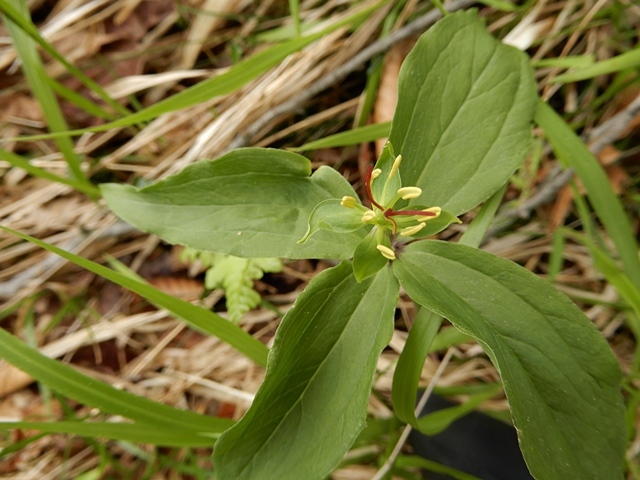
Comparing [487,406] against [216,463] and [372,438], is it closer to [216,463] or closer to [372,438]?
[372,438]

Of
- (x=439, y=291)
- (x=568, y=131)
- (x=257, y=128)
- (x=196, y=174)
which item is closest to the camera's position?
(x=439, y=291)

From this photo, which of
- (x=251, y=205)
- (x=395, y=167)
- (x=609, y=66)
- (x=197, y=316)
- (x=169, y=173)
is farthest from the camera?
(x=169, y=173)

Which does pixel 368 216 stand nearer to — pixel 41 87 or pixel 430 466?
pixel 430 466

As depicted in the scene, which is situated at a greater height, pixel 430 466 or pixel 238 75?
pixel 238 75

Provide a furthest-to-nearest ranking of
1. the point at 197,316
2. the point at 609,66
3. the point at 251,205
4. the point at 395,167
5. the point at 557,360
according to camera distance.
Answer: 1. the point at 609,66
2. the point at 197,316
3. the point at 251,205
4. the point at 557,360
5. the point at 395,167

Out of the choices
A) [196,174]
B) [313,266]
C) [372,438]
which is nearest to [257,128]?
[313,266]

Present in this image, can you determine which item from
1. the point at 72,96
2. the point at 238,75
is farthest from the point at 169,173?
the point at 238,75

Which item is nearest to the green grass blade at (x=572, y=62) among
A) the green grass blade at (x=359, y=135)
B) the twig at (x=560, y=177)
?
the twig at (x=560, y=177)
